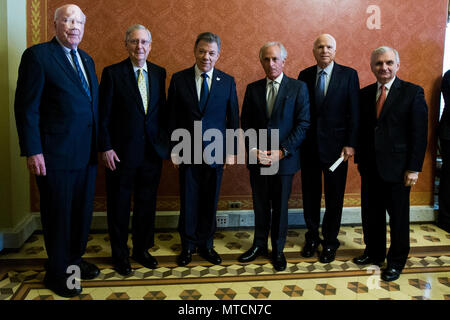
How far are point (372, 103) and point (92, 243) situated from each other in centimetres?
275

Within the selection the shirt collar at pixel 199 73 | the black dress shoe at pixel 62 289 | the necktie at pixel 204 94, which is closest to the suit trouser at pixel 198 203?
the necktie at pixel 204 94

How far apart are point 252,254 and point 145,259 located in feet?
2.92

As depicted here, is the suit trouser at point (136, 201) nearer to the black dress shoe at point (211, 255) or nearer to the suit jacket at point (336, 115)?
the black dress shoe at point (211, 255)

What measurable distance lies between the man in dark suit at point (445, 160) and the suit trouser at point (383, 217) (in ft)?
4.67

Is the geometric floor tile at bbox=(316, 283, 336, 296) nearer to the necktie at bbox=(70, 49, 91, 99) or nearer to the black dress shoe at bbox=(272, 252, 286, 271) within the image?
the black dress shoe at bbox=(272, 252, 286, 271)

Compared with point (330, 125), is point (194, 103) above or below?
above

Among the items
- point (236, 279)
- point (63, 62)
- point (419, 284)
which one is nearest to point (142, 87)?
point (63, 62)

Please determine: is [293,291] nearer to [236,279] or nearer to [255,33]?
[236,279]

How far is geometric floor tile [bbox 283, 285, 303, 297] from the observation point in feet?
9.30

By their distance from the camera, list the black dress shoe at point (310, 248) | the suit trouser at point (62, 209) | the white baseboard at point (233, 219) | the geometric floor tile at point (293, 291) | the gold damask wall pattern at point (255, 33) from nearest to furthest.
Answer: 1. the suit trouser at point (62, 209)
2. the geometric floor tile at point (293, 291)
3. the black dress shoe at point (310, 248)
4. the gold damask wall pattern at point (255, 33)
5. the white baseboard at point (233, 219)

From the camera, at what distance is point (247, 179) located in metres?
4.24

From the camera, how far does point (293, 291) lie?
2879 millimetres

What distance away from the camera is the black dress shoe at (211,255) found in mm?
3329

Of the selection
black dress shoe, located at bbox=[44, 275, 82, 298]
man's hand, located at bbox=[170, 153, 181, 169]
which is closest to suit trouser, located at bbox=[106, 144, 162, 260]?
man's hand, located at bbox=[170, 153, 181, 169]
